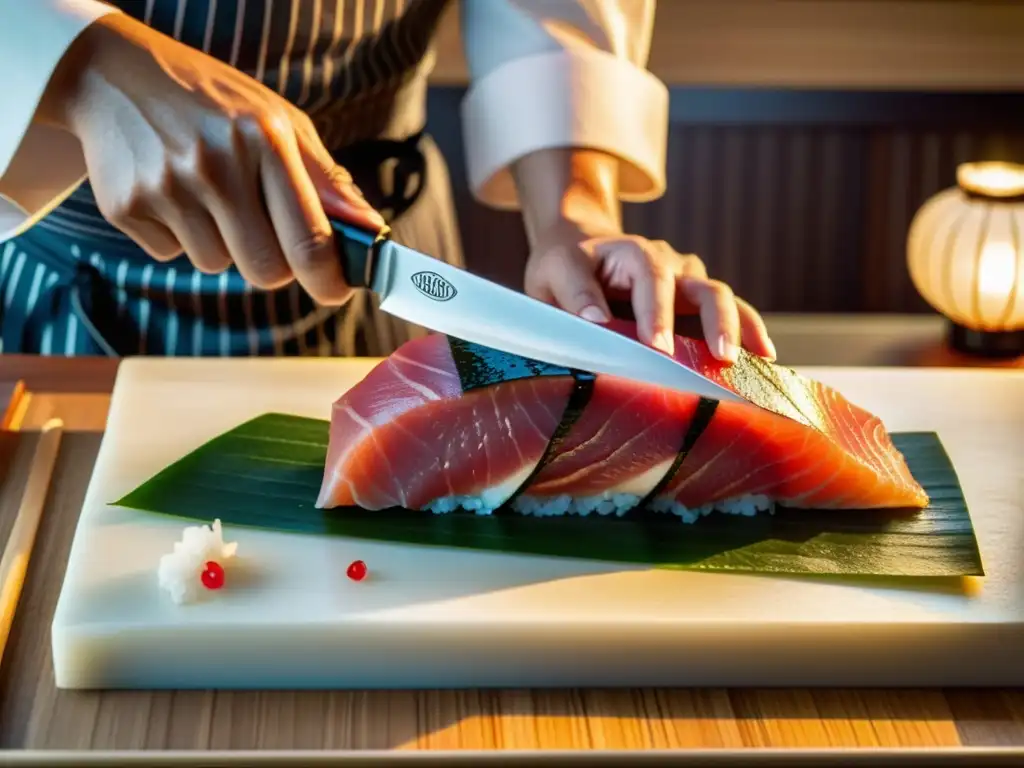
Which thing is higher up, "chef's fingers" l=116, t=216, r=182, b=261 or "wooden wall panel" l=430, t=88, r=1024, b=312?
"chef's fingers" l=116, t=216, r=182, b=261

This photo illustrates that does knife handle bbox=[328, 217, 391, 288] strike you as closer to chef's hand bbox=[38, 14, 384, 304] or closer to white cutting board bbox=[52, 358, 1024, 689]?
chef's hand bbox=[38, 14, 384, 304]

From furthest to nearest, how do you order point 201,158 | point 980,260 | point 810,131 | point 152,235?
1. point 810,131
2. point 980,260
3. point 152,235
4. point 201,158

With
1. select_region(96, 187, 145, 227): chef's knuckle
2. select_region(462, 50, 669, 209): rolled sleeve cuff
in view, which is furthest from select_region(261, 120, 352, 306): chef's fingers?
select_region(462, 50, 669, 209): rolled sleeve cuff

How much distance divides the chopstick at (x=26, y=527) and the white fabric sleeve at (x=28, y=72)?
0.28 metres

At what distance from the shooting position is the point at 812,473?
4.80 ft

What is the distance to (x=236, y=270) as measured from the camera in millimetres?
1909

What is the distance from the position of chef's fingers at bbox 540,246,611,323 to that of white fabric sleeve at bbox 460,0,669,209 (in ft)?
0.93

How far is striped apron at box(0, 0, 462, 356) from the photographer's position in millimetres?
1818

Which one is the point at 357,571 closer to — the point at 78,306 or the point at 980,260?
the point at 78,306

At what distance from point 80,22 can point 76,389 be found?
1.82 ft

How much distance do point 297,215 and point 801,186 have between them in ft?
7.00

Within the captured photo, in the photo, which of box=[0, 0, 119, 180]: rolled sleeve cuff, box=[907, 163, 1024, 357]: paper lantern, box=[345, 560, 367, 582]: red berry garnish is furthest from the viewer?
box=[907, 163, 1024, 357]: paper lantern

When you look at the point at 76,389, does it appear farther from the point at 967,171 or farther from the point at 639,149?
the point at 967,171

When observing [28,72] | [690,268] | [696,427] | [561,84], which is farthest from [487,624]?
[561,84]
